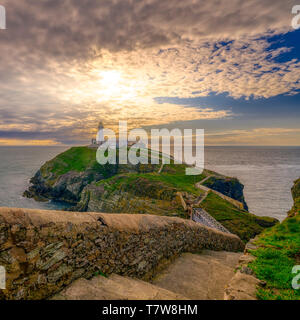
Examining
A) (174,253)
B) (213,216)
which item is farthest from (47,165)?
(174,253)

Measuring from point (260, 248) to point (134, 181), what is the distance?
147 ft

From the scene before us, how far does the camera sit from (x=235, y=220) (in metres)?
34.5

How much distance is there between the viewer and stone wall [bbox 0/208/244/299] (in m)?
3.86

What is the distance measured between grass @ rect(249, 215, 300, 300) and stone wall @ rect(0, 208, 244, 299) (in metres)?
3.82

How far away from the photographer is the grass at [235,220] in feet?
103

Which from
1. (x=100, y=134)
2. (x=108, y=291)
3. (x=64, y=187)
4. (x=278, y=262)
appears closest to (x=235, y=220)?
(x=278, y=262)

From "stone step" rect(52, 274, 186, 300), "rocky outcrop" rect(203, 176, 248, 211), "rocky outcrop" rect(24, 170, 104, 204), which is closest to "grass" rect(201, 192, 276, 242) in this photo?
"rocky outcrop" rect(203, 176, 248, 211)

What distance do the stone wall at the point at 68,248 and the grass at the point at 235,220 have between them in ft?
92.7

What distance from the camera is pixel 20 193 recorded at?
6619 cm

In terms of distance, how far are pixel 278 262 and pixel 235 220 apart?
1225 inches

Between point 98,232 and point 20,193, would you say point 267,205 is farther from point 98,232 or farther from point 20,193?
point 20,193

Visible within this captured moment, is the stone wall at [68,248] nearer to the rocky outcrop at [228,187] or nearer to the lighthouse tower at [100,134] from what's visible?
the rocky outcrop at [228,187]

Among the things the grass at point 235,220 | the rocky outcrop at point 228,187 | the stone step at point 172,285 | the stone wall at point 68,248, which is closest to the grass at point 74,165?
the rocky outcrop at point 228,187

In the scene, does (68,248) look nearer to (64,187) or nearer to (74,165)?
(64,187)
